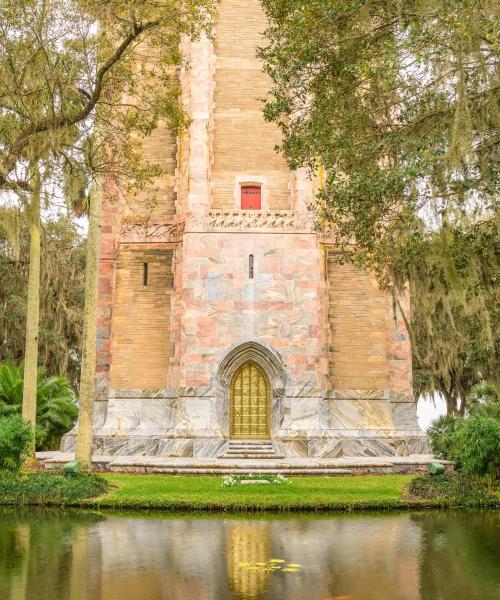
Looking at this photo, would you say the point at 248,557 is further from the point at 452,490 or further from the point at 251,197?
the point at 251,197

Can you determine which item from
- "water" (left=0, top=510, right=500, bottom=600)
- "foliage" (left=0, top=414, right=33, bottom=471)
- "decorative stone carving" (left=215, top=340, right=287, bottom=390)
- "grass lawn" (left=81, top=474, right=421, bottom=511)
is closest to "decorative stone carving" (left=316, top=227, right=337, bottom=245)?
"decorative stone carving" (left=215, top=340, right=287, bottom=390)

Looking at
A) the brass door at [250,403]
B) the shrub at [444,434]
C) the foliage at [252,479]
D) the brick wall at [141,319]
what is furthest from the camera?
the brick wall at [141,319]

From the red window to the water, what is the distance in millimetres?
13829

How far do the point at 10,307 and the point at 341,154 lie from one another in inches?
784

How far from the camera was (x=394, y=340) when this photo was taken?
78.7 ft

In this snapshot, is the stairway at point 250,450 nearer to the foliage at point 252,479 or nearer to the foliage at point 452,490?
the foliage at point 252,479

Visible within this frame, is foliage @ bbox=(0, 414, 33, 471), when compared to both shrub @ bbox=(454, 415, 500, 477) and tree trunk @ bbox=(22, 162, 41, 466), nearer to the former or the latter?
tree trunk @ bbox=(22, 162, 41, 466)

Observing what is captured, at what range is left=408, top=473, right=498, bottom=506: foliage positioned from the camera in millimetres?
13320

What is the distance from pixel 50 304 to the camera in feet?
90.3

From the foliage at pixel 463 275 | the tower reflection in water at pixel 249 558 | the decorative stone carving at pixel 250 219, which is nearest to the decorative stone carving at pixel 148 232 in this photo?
the decorative stone carving at pixel 250 219

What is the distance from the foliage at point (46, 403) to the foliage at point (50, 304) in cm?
370

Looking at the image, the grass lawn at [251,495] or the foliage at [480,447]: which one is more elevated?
the foliage at [480,447]

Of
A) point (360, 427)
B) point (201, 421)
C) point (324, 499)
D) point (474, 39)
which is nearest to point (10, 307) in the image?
point (201, 421)

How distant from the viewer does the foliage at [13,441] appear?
546 inches
